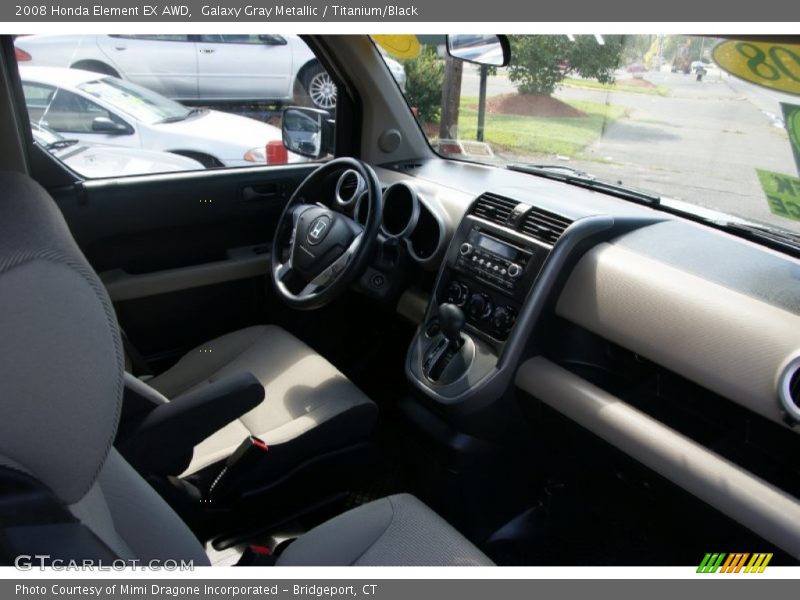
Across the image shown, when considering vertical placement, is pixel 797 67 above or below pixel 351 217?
above

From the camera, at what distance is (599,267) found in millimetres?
1833

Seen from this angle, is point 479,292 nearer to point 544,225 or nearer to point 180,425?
point 544,225

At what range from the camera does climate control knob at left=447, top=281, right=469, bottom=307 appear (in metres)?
2.14

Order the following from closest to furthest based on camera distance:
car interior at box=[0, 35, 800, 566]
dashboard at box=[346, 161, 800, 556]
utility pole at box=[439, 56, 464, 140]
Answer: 1. car interior at box=[0, 35, 800, 566]
2. dashboard at box=[346, 161, 800, 556]
3. utility pole at box=[439, 56, 464, 140]

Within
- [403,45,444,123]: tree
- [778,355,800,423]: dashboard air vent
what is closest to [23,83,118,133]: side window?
[403,45,444,123]: tree

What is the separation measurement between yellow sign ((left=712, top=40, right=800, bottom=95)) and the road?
0.07 meters

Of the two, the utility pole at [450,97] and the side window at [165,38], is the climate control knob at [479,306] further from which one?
the side window at [165,38]

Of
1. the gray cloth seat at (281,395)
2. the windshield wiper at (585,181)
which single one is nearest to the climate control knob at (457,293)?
the gray cloth seat at (281,395)

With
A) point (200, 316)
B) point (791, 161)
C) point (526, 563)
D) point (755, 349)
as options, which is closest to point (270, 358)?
point (200, 316)

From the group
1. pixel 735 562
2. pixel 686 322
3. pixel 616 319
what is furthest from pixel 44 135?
pixel 735 562

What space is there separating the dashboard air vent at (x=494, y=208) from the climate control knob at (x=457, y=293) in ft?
0.77

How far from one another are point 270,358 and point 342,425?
1.50ft

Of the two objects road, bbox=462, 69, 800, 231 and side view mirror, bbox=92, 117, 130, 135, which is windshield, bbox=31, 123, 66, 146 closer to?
side view mirror, bbox=92, 117, 130, 135

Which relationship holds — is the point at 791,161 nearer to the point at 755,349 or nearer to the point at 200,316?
the point at 755,349
